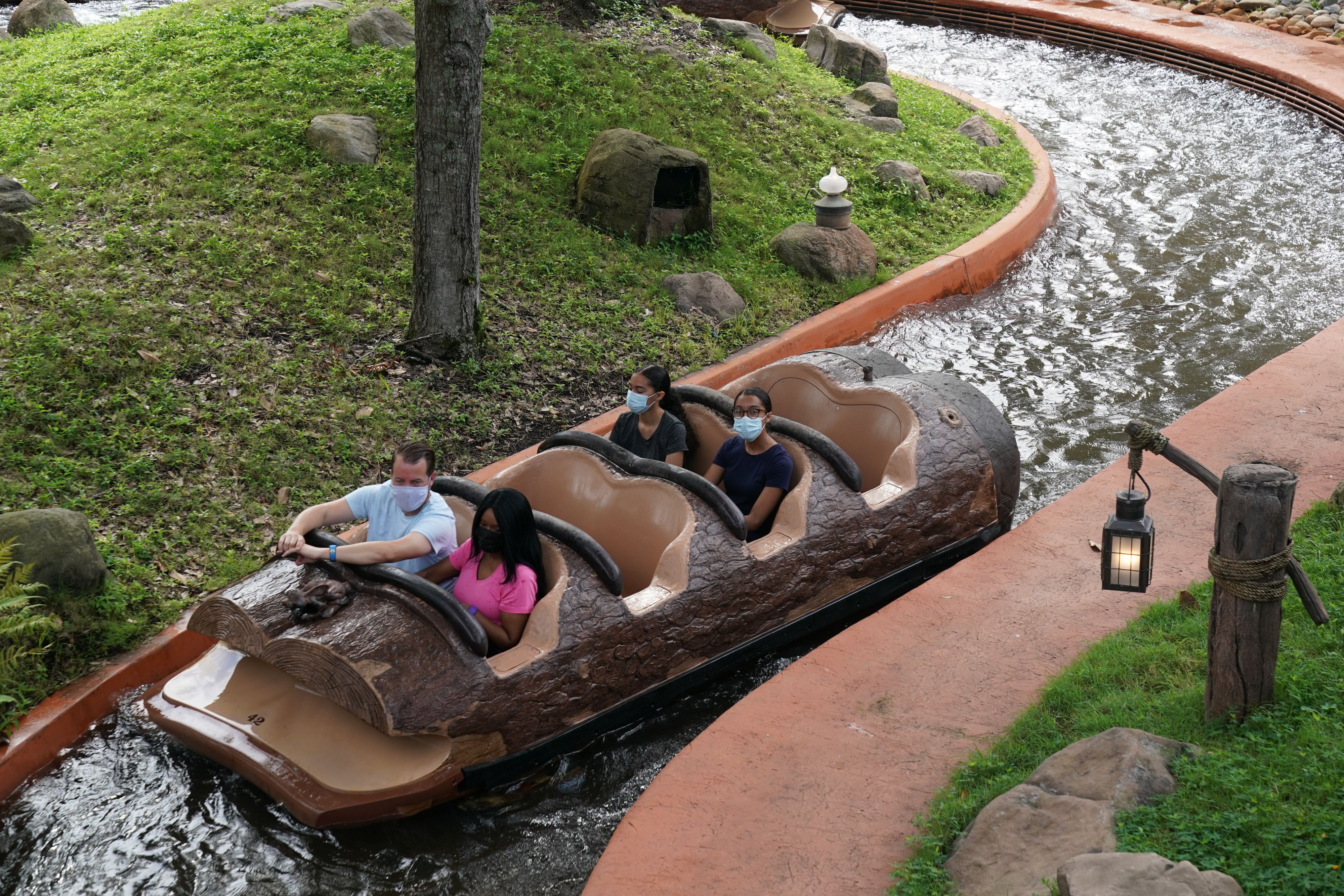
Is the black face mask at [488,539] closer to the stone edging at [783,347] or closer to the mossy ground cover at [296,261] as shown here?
the stone edging at [783,347]

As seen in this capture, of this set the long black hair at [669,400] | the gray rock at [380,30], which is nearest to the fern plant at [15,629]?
the long black hair at [669,400]

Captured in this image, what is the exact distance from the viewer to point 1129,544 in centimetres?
397

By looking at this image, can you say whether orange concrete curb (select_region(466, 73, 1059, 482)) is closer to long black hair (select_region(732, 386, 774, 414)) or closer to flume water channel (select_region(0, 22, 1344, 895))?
flume water channel (select_region(0, 22, 1344, 895))

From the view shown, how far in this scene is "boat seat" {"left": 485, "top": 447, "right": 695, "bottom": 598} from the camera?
5164 millimetres

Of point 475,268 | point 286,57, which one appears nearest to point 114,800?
point 475,268

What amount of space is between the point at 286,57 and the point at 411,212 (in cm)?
305

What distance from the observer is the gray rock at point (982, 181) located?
12.0 meters

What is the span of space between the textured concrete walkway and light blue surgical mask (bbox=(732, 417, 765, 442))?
1.10 m

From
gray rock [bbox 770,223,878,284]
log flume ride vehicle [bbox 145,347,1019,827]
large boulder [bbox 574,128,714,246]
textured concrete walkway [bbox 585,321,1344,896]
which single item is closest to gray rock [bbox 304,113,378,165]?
large boulder [bbox 574,128,714,246]

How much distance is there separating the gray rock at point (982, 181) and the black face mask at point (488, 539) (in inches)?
347

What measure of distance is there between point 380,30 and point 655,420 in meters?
6.92

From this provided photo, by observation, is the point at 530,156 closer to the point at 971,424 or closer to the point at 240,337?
the point at 240,337

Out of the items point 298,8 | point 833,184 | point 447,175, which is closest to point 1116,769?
point 447,175

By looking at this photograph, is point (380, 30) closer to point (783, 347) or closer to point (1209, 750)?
point (783, 347)
